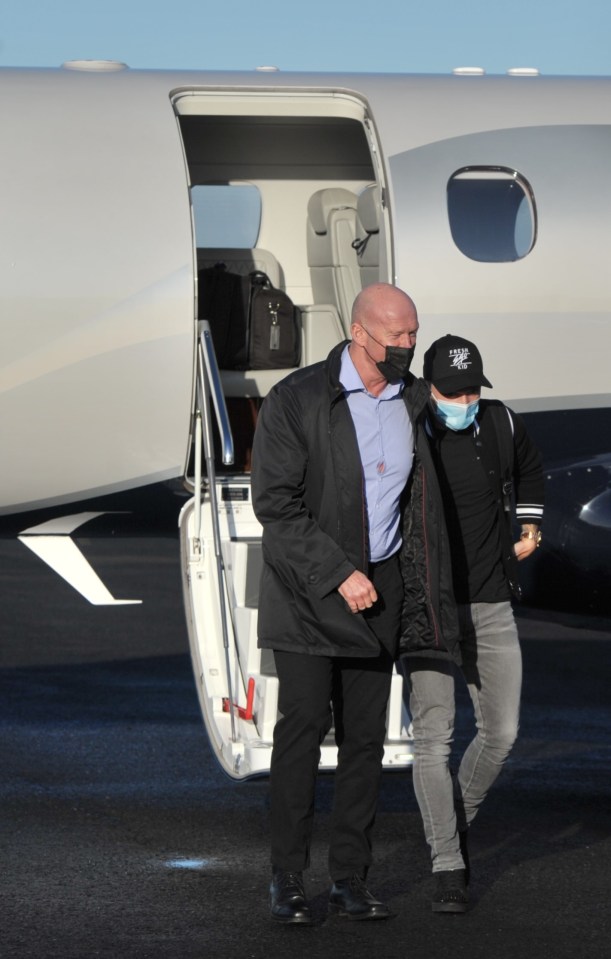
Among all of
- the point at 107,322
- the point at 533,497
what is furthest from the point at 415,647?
the point at 107,322

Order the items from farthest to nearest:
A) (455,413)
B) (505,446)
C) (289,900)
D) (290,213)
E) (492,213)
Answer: (290,213), (492,213), (505,446), (455,413), (289,900)

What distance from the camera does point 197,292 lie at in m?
7.10

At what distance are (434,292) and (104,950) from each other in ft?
11.3

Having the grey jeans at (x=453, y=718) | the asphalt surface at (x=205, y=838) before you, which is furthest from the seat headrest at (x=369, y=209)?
the grey jeans at (x=453, y=718)

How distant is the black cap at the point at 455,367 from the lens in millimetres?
5250

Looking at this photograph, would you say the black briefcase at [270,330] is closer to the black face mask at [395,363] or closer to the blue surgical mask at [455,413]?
the blue surgical mask at [455,413]

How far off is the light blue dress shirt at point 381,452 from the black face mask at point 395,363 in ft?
0.30

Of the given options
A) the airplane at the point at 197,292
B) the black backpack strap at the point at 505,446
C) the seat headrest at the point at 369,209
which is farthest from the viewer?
the seat headrest at the point at 369,209

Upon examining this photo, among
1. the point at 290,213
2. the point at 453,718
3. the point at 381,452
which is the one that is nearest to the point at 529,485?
the point at 381,452

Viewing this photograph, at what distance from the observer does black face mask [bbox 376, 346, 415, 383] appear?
502cm

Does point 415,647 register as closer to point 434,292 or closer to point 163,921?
point 163,921

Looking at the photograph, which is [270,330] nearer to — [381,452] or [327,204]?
[327,204]

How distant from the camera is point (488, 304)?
7051 mm

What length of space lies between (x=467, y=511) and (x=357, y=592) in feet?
2.37
